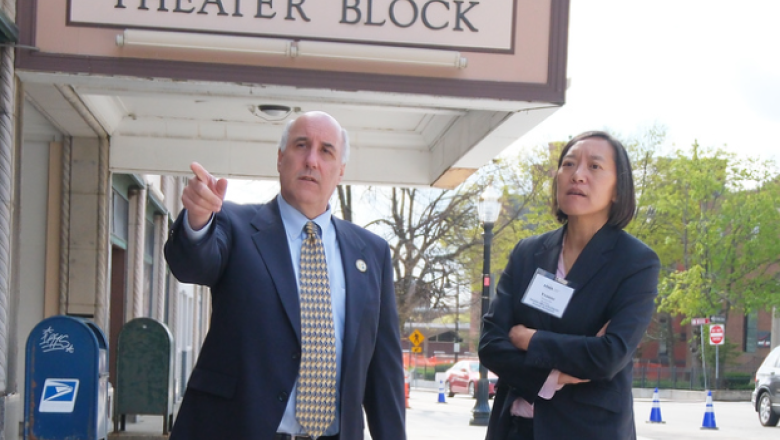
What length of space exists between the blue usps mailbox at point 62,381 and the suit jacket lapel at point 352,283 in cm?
564

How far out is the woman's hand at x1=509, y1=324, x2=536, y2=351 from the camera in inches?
127

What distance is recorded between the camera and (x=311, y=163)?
312 cm

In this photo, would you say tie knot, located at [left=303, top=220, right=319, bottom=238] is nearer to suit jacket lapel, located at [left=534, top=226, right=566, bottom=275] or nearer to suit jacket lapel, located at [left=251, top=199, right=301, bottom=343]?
suit jacket lapel, located at [left=251, top=199, right=301, bottom=343]

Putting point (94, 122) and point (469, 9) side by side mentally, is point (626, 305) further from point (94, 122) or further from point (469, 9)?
point (94, 122)

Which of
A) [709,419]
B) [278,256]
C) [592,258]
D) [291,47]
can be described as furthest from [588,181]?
[709,419]

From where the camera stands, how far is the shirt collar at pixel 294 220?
10.4 ft

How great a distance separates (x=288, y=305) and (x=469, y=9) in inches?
232

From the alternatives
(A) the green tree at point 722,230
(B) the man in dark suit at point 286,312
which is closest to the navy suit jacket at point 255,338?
(B) the man in dark suit at point 286,312

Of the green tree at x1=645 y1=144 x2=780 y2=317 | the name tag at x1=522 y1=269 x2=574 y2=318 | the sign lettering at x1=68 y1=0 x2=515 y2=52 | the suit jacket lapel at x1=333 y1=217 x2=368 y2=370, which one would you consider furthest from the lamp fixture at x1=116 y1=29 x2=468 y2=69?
the green tree at x1=645 y1=144 x2=780 y2=317

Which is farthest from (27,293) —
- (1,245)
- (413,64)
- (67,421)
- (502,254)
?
(502,254)

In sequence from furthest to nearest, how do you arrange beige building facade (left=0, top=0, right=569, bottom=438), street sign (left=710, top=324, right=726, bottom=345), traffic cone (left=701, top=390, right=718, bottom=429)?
street sign (left=710, top=324, right=726, bottom=345), traffic cone (left=701, top=390, right=718, bottom=429), beige building facade (left=0, top=0, right=569, bottom=438)

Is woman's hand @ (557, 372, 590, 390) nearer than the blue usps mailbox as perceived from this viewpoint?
Yes

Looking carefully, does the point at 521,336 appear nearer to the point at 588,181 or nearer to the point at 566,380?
the point at 566,380

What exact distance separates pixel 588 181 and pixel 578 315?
1.55 feet
